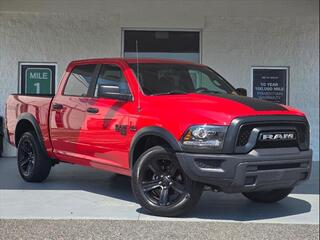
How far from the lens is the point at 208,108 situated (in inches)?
248

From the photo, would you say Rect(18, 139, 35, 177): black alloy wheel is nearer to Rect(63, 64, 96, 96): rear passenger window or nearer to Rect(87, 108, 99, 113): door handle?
Rect(63, 64, 96, 96): rear passenger window

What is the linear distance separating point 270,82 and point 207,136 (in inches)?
252

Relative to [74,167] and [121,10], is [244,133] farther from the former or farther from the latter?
[121,10]

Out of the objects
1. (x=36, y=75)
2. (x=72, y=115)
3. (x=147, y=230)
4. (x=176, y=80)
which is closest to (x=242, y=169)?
(x=147, y=230)

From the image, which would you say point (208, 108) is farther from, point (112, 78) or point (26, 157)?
point (26, 157)

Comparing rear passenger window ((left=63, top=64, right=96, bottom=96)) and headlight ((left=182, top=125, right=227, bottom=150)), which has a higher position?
rear passenger window ((left=63, top=64, right=96, bottom=96))

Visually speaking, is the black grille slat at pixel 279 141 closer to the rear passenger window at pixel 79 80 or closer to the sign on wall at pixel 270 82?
the rear passenger window at pixel 79 80

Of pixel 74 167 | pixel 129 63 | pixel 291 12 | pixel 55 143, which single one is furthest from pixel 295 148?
pixel 291 12

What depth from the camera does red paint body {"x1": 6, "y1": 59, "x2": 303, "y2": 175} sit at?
20.7 feet

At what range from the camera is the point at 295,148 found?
6.56 m

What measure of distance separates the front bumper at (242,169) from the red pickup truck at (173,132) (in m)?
0.01

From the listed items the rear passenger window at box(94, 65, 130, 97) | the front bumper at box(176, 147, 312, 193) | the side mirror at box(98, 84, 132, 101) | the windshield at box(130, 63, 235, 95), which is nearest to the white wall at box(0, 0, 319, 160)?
the windshield at box(130, 63, 235, 95)

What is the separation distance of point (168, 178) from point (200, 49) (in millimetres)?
6086

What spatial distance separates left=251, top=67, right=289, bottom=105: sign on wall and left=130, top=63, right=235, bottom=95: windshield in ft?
14.3
